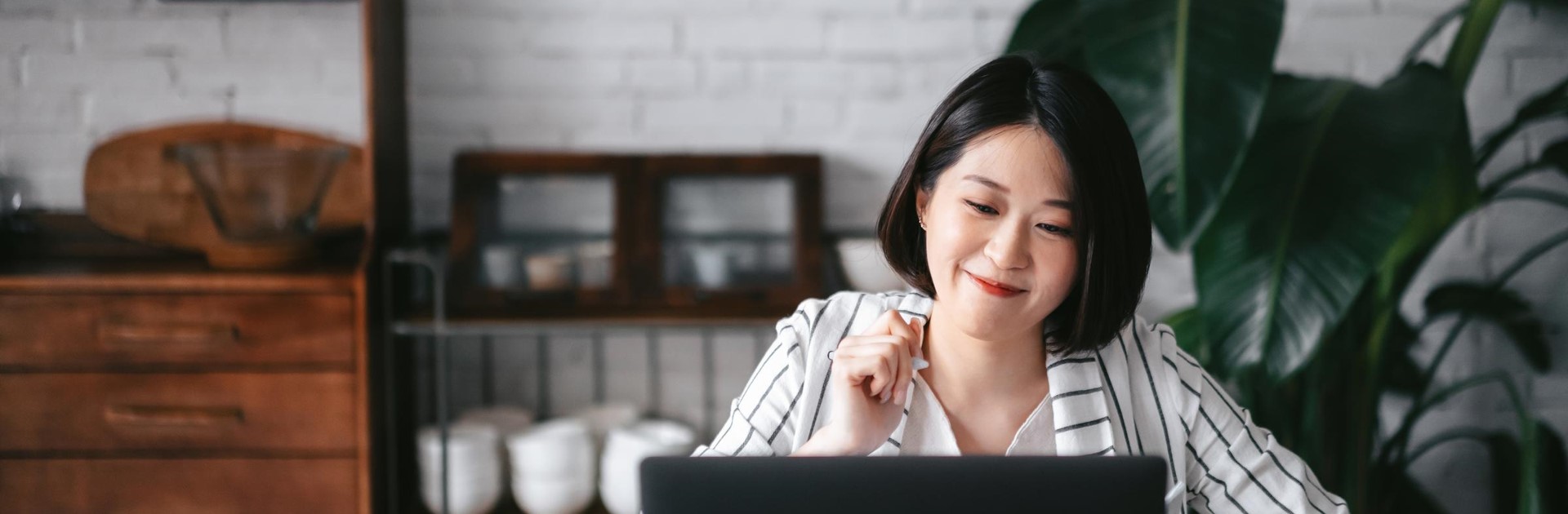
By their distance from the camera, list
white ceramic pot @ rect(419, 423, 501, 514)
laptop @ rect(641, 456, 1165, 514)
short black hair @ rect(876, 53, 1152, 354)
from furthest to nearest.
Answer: white ceramic pot @ rect(419, 423, 501, 514) < short black hair @ rect(876, 53, 1152, 354) < laptop @ rect(641, 456, 1165, 514)

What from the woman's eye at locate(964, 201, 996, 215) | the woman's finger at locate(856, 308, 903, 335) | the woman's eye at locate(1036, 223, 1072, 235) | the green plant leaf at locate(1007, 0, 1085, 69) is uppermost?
the green plant leaf at locate(1007, 0, 1085, 69)

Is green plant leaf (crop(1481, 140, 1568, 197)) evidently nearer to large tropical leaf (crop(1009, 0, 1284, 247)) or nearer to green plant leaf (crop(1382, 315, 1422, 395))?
green plant leaf (crop(1382, 315, 1422, 395))

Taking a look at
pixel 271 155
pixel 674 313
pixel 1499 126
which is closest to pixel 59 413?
pixel 271 155

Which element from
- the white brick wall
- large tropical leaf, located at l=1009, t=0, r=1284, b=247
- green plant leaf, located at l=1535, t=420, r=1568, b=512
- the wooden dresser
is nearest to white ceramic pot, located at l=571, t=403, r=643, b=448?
the wooden dresser

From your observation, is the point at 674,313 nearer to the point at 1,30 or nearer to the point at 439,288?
the point at 439,288

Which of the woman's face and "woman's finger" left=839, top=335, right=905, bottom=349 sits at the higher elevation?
the woman's face

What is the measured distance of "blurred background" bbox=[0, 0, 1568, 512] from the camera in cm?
191

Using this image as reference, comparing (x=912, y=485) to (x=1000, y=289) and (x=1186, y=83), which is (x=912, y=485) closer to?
(x=1000, y=289)

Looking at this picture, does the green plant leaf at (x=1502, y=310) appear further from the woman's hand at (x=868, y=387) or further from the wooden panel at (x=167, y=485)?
the wooden panel at (x=167, y=485)

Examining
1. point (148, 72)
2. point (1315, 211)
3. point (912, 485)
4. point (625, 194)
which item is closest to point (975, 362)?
point (912, 485)

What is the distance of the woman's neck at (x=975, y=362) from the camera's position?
1.06 meters

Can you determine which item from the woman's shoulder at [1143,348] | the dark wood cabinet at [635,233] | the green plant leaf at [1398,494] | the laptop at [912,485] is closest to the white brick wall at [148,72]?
the dark wood cabinet at [635,233]

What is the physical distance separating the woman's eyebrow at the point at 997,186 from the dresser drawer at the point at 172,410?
138cm

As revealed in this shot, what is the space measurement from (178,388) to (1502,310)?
8.17ft
